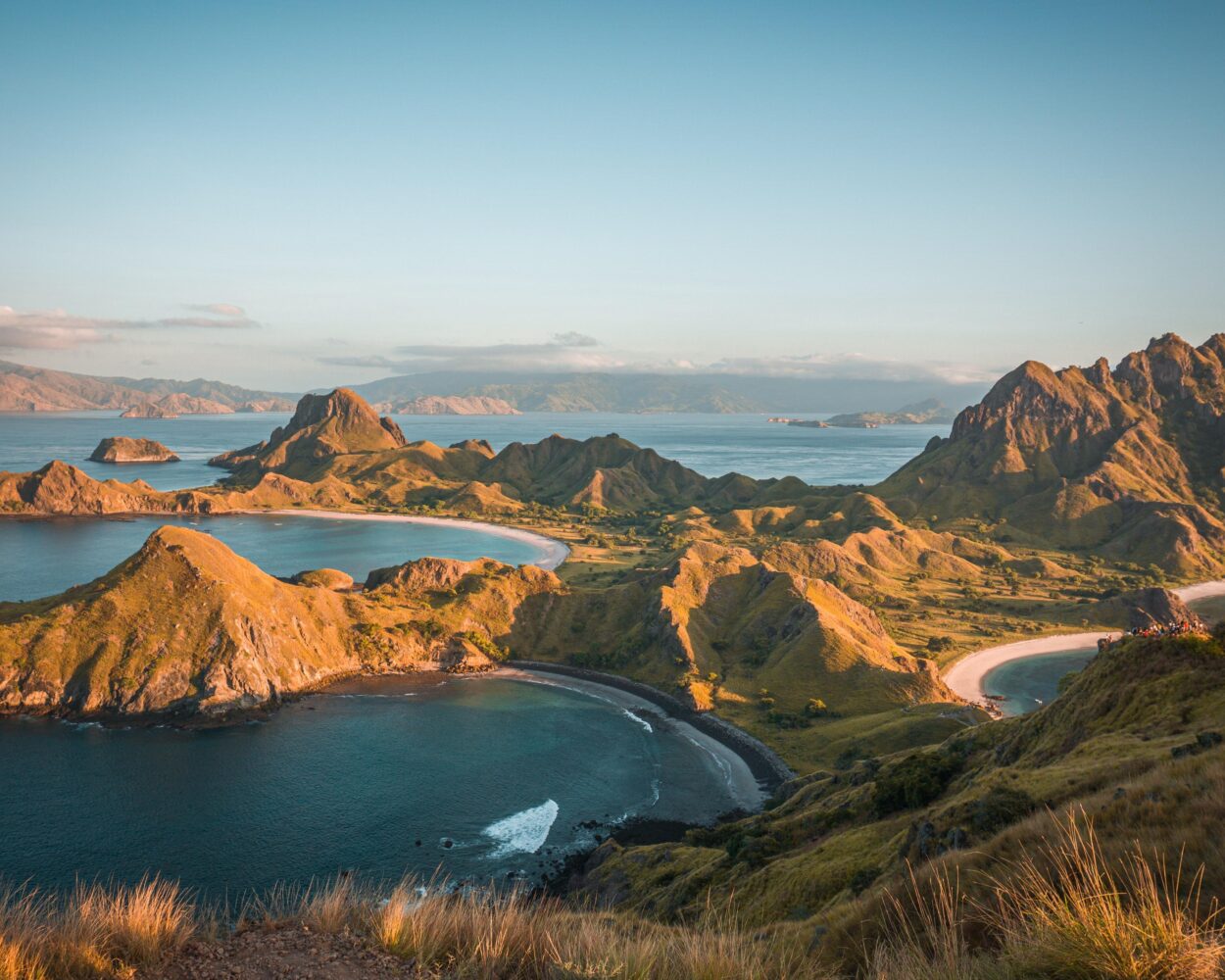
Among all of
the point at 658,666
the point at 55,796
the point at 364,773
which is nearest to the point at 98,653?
the point at 55,796

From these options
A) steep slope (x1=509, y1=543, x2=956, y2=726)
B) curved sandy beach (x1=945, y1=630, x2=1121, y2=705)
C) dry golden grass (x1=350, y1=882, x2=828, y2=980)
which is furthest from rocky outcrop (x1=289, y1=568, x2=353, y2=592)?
dry golden grass (x1=350, y1=882, x2=828, y2=980)

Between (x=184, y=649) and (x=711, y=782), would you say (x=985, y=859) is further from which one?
(x=184, y=649)

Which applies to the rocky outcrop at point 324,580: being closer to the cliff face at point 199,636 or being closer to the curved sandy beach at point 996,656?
the cliff face at point 199,636

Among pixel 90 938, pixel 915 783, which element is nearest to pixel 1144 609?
pixel 915 783

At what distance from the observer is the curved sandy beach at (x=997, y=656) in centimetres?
11752

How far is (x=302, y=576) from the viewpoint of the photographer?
5827 inches

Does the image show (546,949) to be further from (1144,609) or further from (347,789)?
(1144,609)

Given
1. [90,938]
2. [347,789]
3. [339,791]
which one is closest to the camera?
[90,938]

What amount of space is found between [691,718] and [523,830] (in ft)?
121

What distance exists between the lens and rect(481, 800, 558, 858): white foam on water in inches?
2749

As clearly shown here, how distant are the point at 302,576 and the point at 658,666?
265 feet

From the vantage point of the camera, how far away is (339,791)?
3071 inches

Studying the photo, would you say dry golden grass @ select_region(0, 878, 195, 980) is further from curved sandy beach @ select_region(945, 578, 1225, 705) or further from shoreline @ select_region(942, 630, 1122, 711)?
curved sandy beach @ select_region(945, 578, 1225, 705)

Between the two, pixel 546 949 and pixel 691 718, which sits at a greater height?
pixel 546 949
